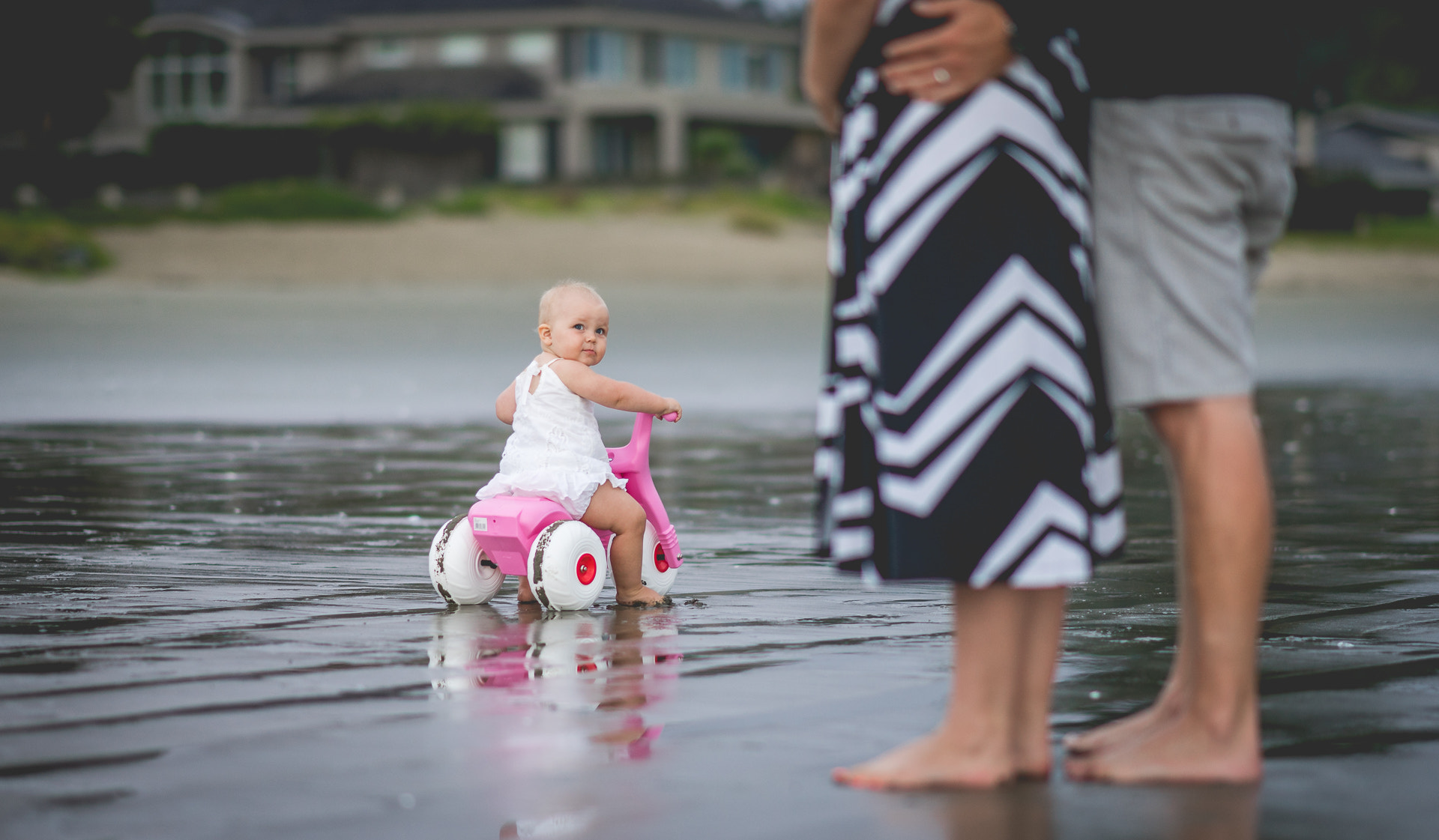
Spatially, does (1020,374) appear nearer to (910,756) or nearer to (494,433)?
(910,756)

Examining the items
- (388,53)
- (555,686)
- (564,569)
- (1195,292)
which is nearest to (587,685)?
(555,686)

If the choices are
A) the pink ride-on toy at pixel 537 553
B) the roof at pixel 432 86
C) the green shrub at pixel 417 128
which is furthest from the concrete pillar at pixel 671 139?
the pink ride-on toy at pixel 537 553

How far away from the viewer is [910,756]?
9.84 ft

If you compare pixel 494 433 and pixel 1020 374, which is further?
pixel 494 433

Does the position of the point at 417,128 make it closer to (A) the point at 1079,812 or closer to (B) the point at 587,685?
(B) the point at 587,685

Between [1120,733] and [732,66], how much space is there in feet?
183

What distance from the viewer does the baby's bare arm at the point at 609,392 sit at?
4.93m

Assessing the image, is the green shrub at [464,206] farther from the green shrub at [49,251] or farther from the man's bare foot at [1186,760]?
the man's bare foot at [1186,760]

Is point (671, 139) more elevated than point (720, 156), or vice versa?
point (671, 139)

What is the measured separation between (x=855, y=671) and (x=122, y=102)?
58126 millimetres

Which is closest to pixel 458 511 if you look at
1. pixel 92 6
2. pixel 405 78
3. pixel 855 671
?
pixel 855 671

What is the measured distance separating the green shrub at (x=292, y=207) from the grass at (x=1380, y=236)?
21.3 metres

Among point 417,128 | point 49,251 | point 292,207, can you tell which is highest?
point 417,128

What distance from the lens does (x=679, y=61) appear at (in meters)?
56.0
